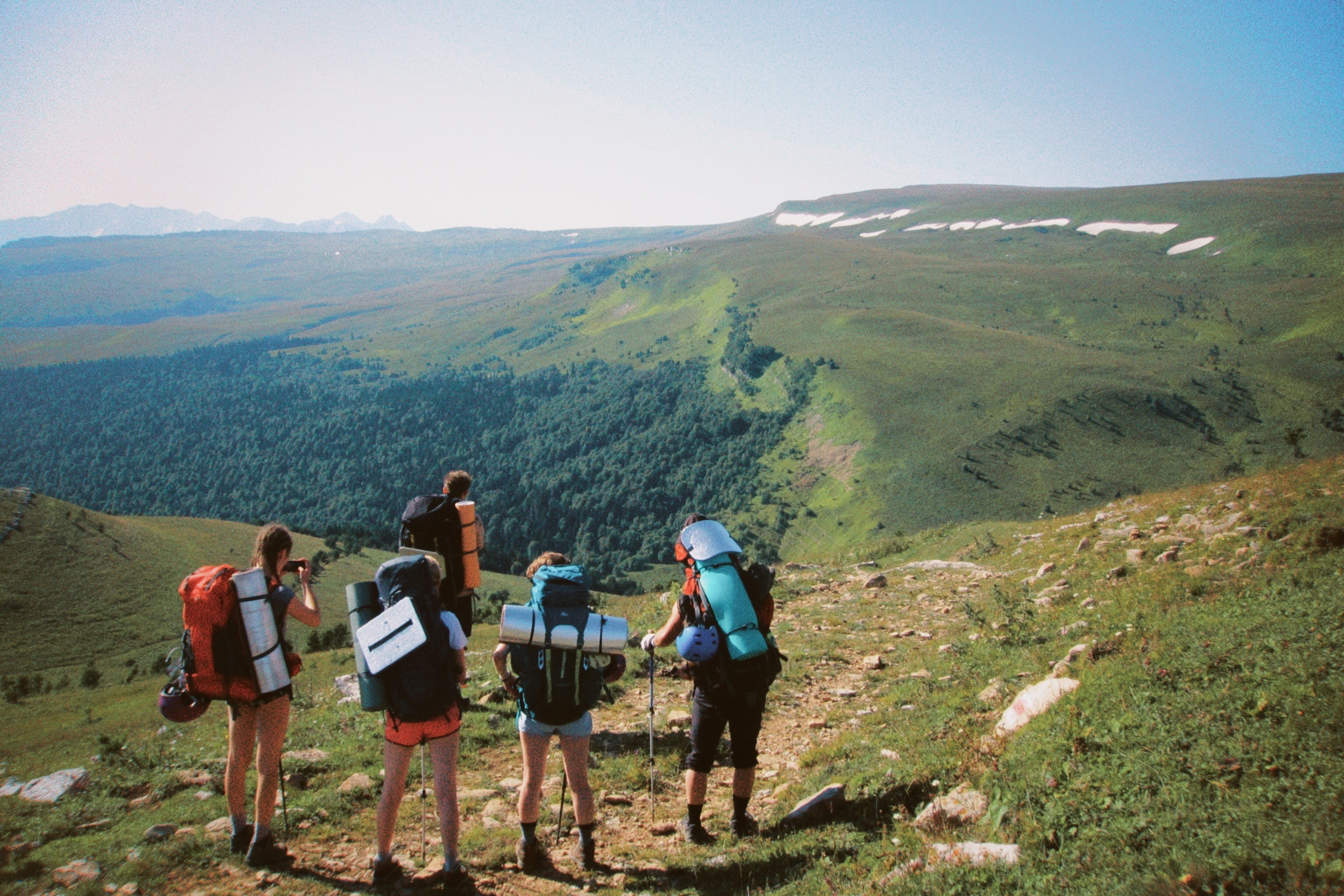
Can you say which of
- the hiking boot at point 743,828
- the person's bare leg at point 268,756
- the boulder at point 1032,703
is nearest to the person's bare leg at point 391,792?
the person's bare leg at point 268,756

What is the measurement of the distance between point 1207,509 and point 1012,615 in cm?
468

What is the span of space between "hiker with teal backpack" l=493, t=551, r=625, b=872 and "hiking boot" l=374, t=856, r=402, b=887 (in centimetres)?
93

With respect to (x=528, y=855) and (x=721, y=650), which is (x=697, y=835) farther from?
(x=721, y=650)

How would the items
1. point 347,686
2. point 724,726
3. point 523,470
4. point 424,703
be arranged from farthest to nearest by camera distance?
1. point 523,470
2. point 347,686
3. point 724,726
4. point 424,703

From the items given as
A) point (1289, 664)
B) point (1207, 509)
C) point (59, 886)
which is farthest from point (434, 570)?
point (1207, 509)

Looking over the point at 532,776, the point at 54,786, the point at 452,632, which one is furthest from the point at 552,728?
the point at 54,786

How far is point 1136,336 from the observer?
98000 millimetres

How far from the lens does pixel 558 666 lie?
16.8 feet

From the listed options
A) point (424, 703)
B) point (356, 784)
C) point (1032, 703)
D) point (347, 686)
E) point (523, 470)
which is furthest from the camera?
point (523, 470)

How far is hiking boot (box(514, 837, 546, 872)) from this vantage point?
542 cm

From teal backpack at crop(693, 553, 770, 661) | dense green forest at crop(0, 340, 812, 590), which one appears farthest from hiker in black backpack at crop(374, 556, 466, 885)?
dense green forest at crop(0, 340, 812, 590)

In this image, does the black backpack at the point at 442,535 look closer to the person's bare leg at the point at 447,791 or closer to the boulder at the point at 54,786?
the person's bare leg at the point at 447,791

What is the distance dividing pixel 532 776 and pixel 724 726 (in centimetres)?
153

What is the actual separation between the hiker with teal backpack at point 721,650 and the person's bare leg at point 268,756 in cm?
298
